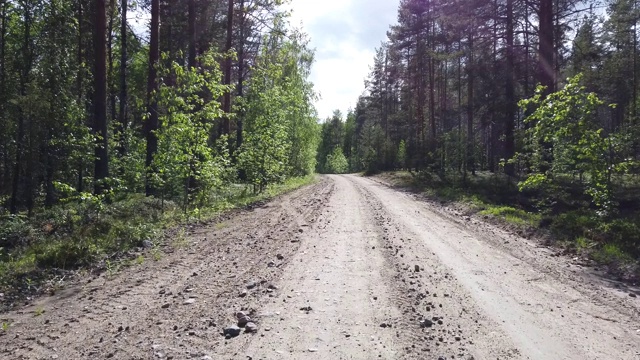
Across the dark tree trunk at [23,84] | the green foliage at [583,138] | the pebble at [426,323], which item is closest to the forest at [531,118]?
the green foliage at [583,138]

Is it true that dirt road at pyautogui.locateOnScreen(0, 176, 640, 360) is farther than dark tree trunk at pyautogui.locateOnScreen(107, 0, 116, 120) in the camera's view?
No

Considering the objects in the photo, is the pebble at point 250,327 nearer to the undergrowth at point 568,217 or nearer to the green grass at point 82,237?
the green grass at point 82,237

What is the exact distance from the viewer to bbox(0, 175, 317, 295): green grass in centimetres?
668

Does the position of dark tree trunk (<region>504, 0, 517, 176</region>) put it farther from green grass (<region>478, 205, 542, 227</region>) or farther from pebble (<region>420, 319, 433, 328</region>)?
pebble (<region>420, 319, 433, 328</region>)

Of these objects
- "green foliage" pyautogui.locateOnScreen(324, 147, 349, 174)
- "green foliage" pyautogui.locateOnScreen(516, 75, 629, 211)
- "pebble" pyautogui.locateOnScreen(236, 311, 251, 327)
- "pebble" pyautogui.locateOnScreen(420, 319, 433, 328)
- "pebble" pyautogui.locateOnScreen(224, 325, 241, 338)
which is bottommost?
"pebble" pyautogui.locateOnScreen(420, 319, 433, 328)

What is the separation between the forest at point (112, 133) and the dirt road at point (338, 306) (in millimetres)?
2006

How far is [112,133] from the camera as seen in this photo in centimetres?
1725

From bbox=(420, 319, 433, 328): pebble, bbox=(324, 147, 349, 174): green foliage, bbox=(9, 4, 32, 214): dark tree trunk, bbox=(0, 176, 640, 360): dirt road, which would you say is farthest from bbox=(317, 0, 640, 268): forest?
bbox=(324, 147, 349, 174): green foliage

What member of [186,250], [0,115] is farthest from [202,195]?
[0,115]

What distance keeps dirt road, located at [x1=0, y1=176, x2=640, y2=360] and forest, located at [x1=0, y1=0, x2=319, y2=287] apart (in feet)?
6.58

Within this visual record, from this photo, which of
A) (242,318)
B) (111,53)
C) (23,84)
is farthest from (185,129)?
(111,53)

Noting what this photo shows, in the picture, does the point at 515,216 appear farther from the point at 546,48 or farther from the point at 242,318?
the point at 242,318

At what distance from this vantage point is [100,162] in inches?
501

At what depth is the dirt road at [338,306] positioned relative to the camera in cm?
398
